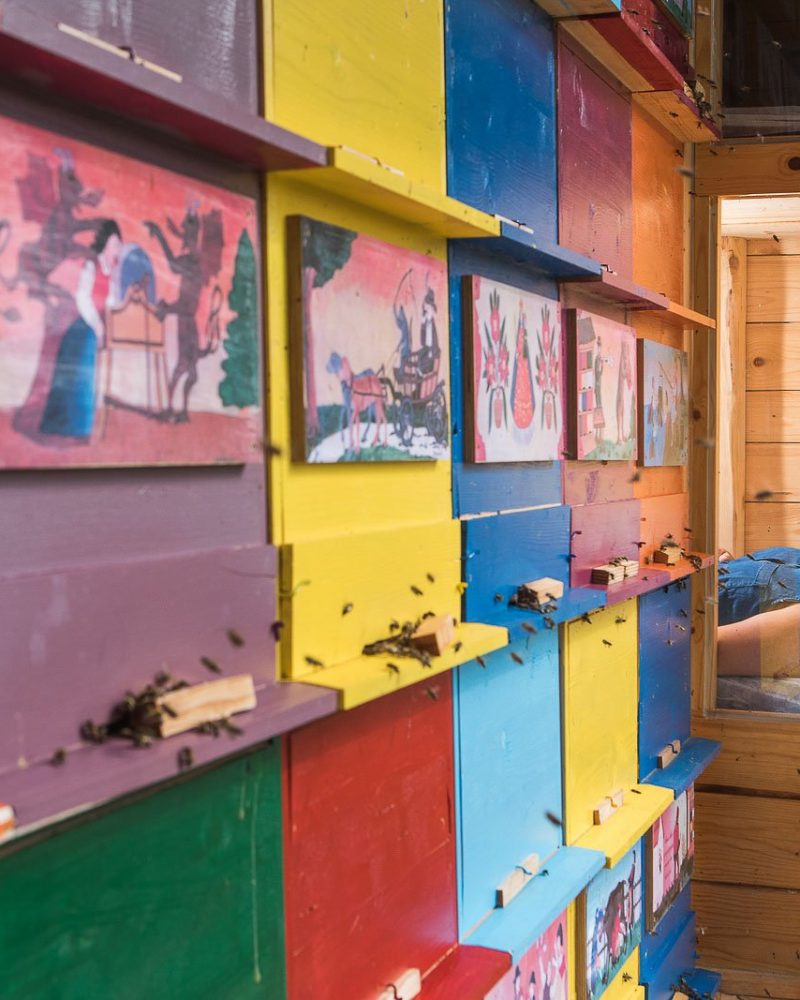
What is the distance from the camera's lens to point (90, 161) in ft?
3.71

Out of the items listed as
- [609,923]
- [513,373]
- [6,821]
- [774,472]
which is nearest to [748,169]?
[774,472]

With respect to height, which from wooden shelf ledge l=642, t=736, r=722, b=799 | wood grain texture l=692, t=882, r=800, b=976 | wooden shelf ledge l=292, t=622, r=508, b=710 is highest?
wooden shelf ledge l=292, t=622, r=508, b=710

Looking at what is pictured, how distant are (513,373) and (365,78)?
0.69 meters

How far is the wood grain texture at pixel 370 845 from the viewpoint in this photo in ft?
4.95

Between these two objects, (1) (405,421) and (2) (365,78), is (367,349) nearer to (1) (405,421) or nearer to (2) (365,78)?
(1) (405,421)

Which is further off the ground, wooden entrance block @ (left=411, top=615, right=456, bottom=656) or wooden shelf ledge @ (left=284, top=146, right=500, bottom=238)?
wooden shelf ledge @ (left=284, top=146, right=500, bottom=238)

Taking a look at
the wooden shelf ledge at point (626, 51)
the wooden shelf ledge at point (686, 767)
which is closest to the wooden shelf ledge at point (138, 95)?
the wooden shelf ledge at point (626, 51)

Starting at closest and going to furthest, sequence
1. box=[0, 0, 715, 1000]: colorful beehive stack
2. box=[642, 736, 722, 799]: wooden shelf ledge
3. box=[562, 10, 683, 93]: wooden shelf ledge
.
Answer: box=[0, 0, 715, 1000]: colorful beehive stack → box=[562, 10, 683, 93]: wooden shelf ledge → box=[642, 736, 722, 799]: wooden shelf ledge

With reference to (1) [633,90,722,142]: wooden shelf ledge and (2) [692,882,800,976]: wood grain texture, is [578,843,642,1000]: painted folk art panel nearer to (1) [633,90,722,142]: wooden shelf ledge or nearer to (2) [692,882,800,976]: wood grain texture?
(2) [692,882,800,976]: wood grain texture

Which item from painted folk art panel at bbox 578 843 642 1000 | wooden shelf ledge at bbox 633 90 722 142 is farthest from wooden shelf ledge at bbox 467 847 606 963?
wooden shelf ledge at bbox 633 90 722 142

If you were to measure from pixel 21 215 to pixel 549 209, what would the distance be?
150 cm

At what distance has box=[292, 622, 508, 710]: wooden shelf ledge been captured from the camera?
1.39 metres

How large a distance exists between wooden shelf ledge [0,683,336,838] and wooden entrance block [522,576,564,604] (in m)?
0.90

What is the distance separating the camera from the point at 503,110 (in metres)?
2.11
